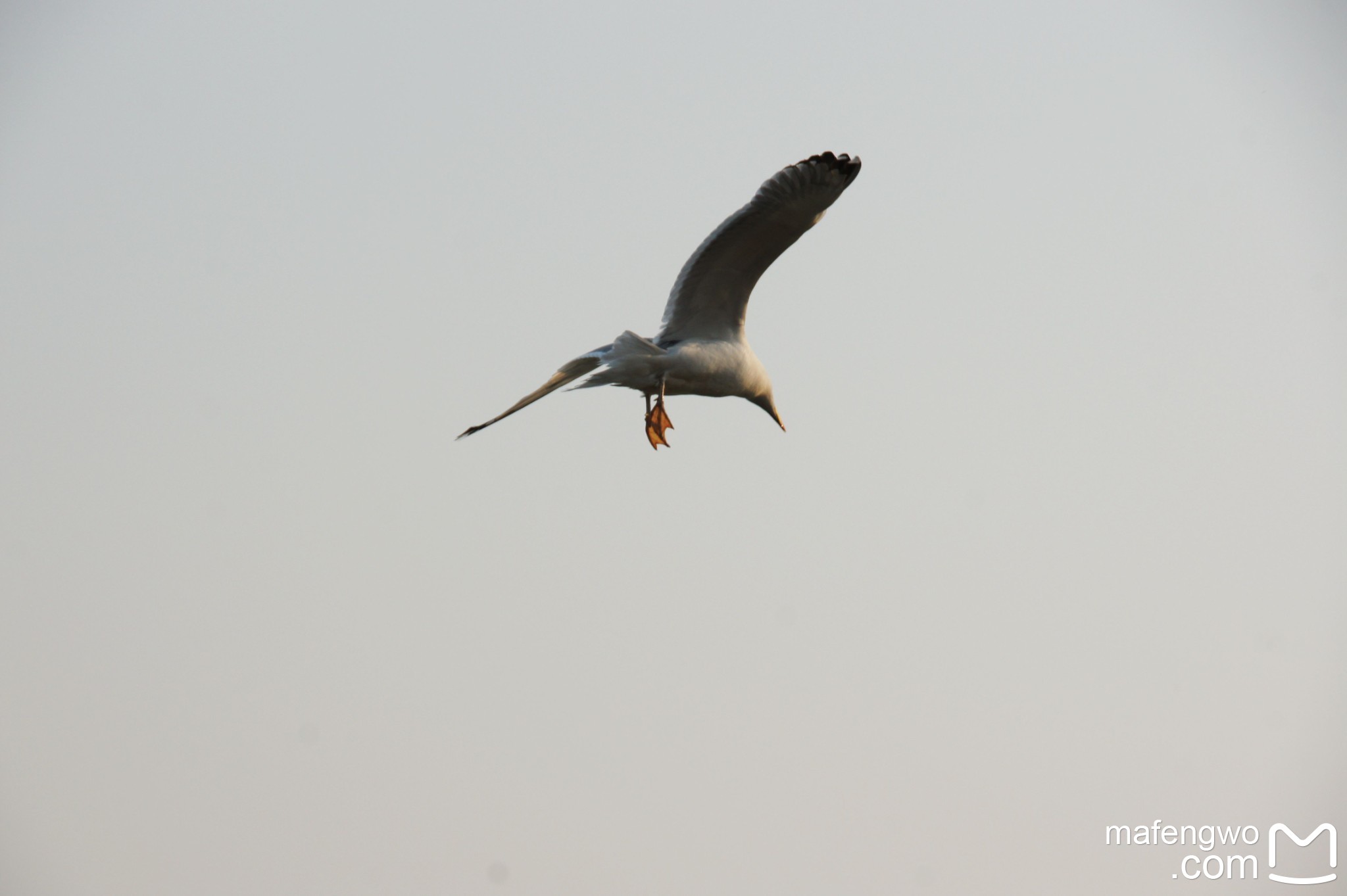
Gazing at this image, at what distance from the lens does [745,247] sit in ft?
43.6

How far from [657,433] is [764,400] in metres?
2.35

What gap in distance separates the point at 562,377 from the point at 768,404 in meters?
3.82

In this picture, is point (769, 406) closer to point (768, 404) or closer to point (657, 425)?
point (768, 404)

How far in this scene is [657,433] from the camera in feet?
44.4

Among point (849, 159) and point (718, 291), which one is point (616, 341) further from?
point (849, 159)

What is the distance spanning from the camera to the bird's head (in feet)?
50.2

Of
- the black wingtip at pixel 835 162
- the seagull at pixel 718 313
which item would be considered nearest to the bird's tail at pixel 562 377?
the seagull at pixel 718 313

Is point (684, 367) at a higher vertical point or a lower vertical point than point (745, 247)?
lower

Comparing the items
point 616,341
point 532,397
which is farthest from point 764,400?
point 532,397

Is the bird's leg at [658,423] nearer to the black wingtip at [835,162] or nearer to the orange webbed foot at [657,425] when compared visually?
the orange webbed foot at [657,425]

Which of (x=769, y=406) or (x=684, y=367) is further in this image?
(x=769, y=406)

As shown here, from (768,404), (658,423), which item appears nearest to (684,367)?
(658,423)

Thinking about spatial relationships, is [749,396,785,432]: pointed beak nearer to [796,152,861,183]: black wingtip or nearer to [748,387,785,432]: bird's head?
[748,387,785,432]: bird's head

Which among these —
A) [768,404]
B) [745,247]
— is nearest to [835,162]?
[745,247]
